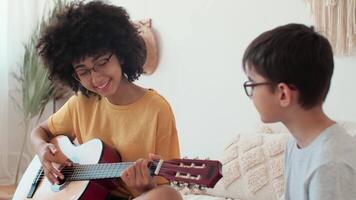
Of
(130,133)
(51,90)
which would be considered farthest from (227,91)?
(51,90)

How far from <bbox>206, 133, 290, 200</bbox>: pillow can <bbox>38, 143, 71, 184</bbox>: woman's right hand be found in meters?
0.66

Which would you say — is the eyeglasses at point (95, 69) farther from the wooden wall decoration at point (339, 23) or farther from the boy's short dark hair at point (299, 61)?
the wooden wall decoration at point (339, 23)

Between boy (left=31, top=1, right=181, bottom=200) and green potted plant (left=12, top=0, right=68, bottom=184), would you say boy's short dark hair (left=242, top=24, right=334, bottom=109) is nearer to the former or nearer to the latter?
boy (left=31, top=1, right=181, bottom=200)

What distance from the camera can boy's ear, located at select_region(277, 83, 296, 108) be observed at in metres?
0.99

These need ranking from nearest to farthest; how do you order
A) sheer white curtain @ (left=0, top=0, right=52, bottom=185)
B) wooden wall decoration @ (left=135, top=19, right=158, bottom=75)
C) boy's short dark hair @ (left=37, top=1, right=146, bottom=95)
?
boy's short dark hair @ (left=37, top=1, right=146, bottom=95) < wooden wall decoration @ (left=135, top=19, right=158, bottom=75) < sheer white curtain @ (left=0, top=0, right=52, bottom=185)

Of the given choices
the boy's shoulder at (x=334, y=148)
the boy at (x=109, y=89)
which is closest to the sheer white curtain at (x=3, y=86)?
the boy at (x=109, y=89)

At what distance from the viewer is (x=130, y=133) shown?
1.45 meters

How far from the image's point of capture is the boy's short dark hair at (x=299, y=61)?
3.22ft

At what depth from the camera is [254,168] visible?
6.02 ft

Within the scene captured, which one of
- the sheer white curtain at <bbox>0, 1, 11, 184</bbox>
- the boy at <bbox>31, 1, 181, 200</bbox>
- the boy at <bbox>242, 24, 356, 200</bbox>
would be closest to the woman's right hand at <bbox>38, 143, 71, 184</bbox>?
the boy at <bbox>31, 1, 181, 200</bbox>

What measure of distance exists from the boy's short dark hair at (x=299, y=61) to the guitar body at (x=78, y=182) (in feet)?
2.08

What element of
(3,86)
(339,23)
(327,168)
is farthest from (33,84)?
(327,168)

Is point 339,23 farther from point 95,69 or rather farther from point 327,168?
point 327,168

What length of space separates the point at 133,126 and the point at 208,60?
1075mm
